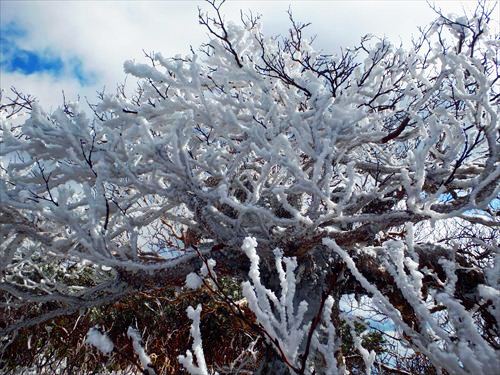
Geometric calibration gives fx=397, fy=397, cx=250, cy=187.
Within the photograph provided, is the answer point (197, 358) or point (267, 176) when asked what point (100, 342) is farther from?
point (267, 176)

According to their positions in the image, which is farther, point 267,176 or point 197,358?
point 267,176

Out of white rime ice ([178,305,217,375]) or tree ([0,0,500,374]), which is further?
tree ([0,0,500,374])

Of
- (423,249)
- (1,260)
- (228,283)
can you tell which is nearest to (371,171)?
(423,249)

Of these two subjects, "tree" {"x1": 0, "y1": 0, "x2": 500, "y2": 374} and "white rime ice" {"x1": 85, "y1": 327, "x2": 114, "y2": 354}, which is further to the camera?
"tree" {"x1": 0, "y1": 0, "x2": 500, "y2": 374}

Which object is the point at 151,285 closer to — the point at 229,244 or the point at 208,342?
the point at 229,244

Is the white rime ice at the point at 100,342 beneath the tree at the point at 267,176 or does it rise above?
beneath

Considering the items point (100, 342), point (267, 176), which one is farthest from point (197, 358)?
point (267, 176)

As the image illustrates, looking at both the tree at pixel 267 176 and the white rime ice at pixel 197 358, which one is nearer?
the white rime ice at pixel 197 358

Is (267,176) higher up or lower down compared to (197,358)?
higher up

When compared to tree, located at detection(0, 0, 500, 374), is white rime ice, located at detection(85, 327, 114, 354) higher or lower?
lower

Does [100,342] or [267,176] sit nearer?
[100,342]

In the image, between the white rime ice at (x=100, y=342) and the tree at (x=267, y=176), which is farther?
the tree at (x=267, y=176)

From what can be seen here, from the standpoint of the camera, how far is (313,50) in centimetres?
566

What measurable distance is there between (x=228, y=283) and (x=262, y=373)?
749 centimetres
